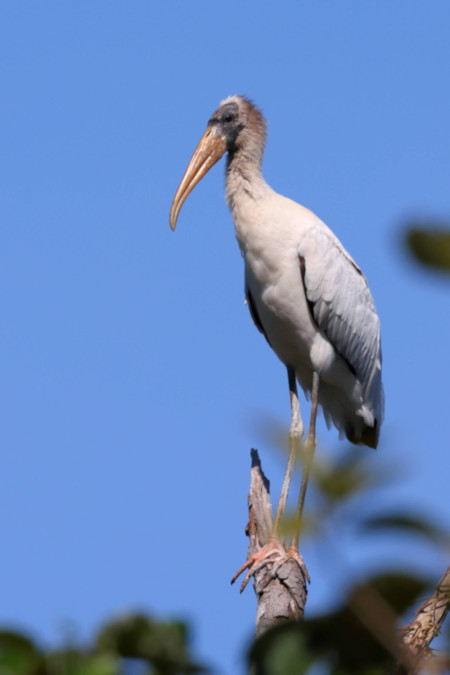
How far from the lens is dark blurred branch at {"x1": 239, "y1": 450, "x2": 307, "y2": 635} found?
5.71 m

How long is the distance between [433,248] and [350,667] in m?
0.47

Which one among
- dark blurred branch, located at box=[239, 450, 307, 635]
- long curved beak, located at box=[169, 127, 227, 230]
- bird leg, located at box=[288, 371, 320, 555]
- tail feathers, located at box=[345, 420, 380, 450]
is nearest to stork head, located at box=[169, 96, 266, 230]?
long curved beak, located at box=[169, 127, 227, 230]

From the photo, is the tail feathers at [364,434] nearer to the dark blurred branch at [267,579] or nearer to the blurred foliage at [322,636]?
the dark blurred branch at [267,579]

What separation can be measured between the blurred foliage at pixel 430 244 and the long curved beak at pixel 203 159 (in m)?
7.13

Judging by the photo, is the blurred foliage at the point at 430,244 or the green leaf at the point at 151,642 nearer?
the blurred foliage at the point at 430,244

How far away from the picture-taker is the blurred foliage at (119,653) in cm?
115

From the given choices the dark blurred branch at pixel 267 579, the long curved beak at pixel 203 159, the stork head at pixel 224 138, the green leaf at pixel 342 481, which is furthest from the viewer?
the long curved beak at pixel 203 159

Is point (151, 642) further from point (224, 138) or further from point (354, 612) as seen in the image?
point (224, 138)

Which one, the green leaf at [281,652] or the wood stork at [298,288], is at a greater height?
the wood stork at [298,288]

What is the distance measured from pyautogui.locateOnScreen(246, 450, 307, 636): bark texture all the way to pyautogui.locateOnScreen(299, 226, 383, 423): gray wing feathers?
1.52 metres

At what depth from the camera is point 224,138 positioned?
324 inches

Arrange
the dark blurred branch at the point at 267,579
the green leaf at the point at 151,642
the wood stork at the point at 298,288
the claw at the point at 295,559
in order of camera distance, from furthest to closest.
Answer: the wood stork at the point at 298,288
the claw at the point at 295,559
the dark blurred branch at the point at 267,579
the green leaf at the point at 151,642

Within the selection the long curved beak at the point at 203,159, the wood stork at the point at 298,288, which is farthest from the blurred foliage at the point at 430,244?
the long curved beak at the point at 203,159

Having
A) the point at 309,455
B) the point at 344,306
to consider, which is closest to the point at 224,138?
the point at 344,306
